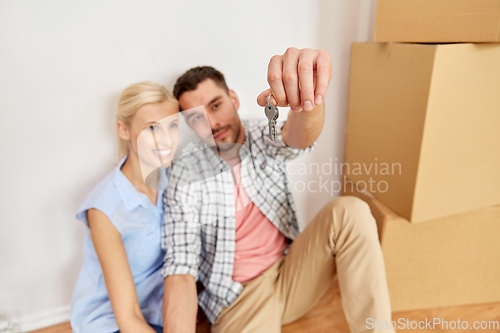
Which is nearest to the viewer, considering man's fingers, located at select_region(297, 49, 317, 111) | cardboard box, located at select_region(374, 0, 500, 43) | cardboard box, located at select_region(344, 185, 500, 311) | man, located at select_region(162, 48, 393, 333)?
man's fingers, located at select_region(297, 49, 317, 111)

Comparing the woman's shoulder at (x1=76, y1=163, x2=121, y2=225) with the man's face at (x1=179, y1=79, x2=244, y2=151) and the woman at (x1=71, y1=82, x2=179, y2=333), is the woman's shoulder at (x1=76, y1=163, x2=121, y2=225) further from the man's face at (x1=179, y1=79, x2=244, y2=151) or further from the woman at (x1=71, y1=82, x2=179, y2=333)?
the man's face at (x1=179, y1=79, x2=244, y2=151)

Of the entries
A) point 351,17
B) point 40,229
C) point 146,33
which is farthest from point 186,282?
point 351,17

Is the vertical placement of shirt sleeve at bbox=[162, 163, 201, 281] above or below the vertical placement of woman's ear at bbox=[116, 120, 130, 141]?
below

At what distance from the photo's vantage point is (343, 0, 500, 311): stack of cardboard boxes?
0.78 metres

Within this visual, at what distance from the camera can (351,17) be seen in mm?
1104

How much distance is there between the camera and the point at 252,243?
100cm

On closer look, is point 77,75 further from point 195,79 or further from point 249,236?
point 249,236

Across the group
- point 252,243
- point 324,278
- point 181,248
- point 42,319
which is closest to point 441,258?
point 324,278

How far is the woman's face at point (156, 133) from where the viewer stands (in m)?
0.75

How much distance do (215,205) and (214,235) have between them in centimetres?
12

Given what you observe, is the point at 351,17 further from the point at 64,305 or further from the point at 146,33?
the point at 64,305

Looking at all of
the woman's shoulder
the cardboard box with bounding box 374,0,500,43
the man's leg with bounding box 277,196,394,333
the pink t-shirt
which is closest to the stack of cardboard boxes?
the cardboard box with bounding box 374,0,500,43

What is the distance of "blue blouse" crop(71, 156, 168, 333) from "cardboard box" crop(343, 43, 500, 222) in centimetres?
68

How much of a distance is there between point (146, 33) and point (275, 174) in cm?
57
